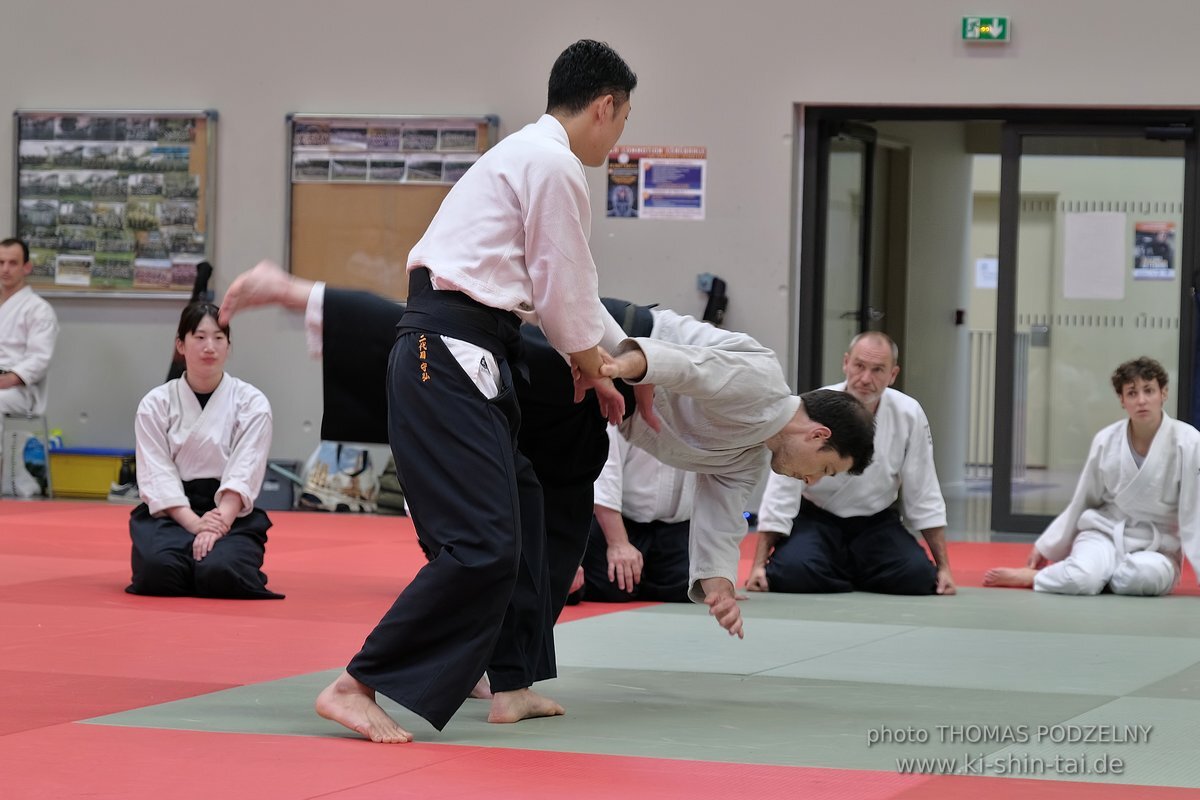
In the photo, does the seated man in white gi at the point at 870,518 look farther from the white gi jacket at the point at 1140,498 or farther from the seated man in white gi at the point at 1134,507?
the white gi jacket at the point at 1140,498

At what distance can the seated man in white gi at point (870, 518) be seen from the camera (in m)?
6.21

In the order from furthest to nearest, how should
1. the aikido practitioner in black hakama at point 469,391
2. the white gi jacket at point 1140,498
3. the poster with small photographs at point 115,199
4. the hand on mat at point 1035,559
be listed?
1. the poster with small photographs at point 115,199
2. the hand on mat at point 1035,559
3. the white gi jacket at point 1140,498
4. the aikido practitioner in black hakama at point 469,391

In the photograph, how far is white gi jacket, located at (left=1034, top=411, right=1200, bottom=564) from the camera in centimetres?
617

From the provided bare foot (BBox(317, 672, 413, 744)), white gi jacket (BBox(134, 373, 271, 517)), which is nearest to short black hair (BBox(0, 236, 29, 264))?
white gi jacket (BBox(134, 373, 271, 517))

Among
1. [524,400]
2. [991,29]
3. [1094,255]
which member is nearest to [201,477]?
[524,400]

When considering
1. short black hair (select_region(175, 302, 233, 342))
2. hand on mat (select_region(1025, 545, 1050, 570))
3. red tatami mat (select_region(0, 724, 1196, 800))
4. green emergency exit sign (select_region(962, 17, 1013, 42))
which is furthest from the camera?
green emergency exit sign (select_region(962, 17, 1013, 42))

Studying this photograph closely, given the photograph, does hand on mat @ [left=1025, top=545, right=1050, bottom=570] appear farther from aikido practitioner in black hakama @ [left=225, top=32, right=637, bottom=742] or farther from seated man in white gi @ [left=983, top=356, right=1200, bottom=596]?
aikido practitioner in black hakama @ [left=225, top=32, right=637, bottom=742]

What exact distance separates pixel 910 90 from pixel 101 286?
5.08 metres

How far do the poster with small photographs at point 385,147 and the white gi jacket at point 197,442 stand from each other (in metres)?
3.61

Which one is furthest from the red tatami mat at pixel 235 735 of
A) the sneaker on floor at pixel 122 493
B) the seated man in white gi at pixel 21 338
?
the seated man in white gi at pixel 21 338

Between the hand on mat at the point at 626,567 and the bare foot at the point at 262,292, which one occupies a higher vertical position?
the bare foot at the point at 262,292

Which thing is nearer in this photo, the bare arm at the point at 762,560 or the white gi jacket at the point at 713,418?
the white gi jacket at the point at 713,418

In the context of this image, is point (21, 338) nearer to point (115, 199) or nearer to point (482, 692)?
point (115, 199)

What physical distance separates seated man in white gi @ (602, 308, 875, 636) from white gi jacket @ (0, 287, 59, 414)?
643 cm
